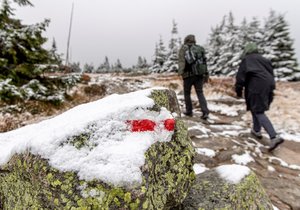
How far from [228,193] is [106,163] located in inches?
51.1

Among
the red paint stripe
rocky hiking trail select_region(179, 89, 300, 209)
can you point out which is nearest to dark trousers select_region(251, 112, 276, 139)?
rocky hiking trail select_region(179, 89, 300, 209)

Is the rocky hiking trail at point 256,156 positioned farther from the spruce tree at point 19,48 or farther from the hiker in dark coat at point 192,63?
the spruce tree at point 19,48

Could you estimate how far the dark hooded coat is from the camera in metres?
5.46

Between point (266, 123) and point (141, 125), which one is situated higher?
point (141, 125)

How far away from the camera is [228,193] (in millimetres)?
2355

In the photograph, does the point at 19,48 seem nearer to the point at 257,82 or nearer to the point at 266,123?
the point at 257,82

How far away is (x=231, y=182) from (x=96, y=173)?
1.47 meters

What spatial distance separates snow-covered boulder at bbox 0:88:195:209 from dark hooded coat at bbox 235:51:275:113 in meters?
3.83

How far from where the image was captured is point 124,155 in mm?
1785

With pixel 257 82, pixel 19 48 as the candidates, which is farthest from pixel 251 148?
pixel 19 48

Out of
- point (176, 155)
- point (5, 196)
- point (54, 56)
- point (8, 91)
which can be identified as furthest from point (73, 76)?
point (176, 155)

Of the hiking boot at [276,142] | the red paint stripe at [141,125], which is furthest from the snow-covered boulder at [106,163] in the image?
the hiking boot at [276,142]

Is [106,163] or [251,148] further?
[251,148]

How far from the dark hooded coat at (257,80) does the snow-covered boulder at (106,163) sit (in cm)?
383
